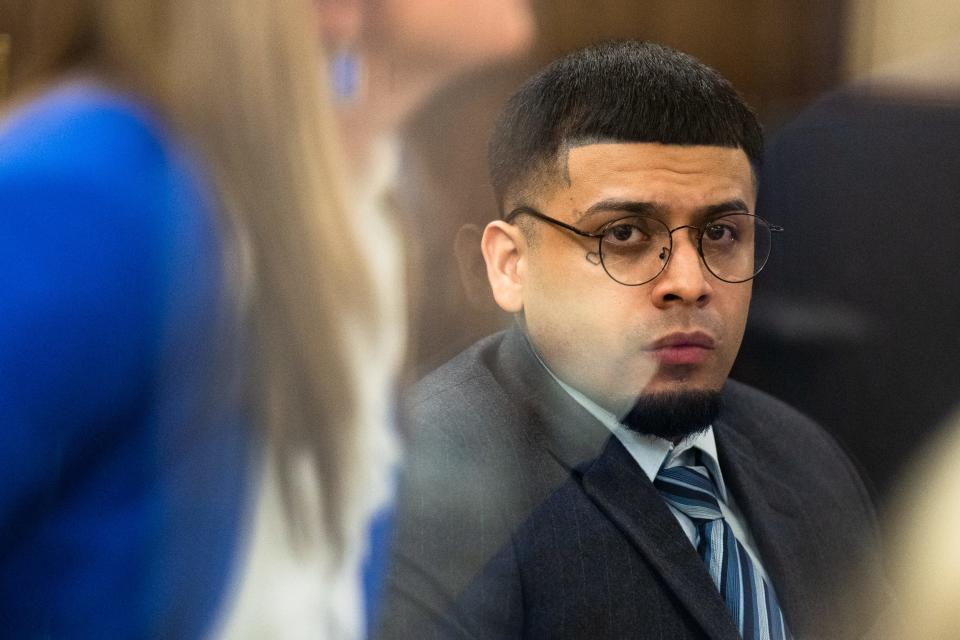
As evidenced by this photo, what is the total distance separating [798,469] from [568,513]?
31 centimetres

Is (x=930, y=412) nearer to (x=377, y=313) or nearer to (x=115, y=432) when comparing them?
(x=377, y=313)

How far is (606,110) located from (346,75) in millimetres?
248

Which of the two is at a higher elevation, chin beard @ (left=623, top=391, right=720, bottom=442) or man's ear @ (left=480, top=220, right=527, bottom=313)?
man's ear @ (left=480, top=220, right=527, bottom=313)

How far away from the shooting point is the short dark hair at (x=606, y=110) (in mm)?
970

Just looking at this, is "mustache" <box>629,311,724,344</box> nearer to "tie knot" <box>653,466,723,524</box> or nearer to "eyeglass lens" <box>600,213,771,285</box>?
"eyeglass lens" <box>600,213,771,285</box>

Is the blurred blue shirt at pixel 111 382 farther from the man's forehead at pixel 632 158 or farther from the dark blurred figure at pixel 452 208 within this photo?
the man's forehead at pixel 632 158

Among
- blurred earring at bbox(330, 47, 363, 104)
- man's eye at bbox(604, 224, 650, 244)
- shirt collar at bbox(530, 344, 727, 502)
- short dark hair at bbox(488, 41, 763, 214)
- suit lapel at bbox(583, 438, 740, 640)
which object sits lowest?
suit lapel at bbox(583, 438, 740, 640)

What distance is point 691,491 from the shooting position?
1067 mm

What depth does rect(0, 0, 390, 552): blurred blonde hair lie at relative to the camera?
86 centimetres

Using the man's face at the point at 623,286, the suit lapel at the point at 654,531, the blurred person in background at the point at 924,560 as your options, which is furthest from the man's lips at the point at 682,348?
the blurred person in background at the point at 924,560

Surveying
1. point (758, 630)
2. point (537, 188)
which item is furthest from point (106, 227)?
point (758, 630)

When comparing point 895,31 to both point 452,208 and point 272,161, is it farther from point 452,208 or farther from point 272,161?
point 272,161

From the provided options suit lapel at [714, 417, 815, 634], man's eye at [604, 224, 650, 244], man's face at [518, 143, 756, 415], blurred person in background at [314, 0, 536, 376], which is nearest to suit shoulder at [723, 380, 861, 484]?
suit lapel at [714, 417, 815, 634]

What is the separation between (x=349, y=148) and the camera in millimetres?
951
